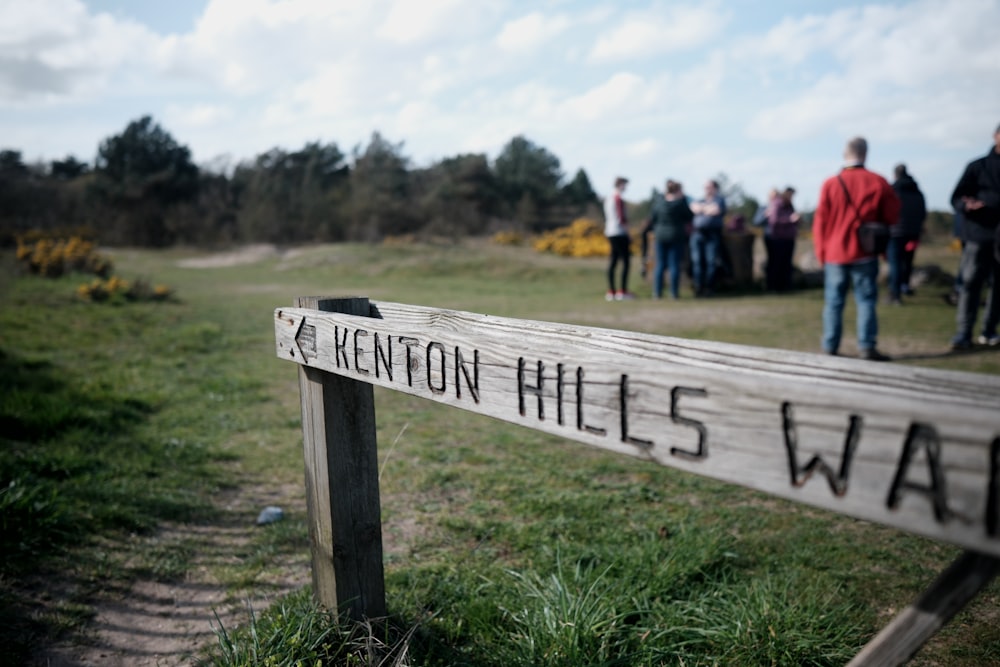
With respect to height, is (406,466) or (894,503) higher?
(894,503)

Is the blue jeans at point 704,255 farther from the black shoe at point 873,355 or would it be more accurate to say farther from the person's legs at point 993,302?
the black shoe at point 873,355

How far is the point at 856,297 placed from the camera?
652 centimetres

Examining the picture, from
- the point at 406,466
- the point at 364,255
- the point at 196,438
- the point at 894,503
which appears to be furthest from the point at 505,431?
the point at 364,255

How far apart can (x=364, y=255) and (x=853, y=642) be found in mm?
20919

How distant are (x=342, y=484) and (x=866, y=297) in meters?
5.90

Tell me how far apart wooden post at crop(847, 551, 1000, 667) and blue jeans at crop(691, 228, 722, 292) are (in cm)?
1211

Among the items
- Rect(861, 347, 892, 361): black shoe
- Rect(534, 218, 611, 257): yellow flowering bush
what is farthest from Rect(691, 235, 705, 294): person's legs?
Rect(534, 218, 611, 257): yellow flowering bush

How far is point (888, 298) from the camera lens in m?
11.5

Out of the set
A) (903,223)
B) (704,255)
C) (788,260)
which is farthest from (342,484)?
(788,260)

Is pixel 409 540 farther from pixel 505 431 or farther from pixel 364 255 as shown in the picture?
pixel 364 255

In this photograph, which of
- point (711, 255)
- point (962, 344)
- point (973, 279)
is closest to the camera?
point (973, 279)

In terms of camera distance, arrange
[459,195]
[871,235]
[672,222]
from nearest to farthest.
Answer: [871,235]
[672,222]
[459,195]

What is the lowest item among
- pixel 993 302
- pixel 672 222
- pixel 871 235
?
pixel 993 302

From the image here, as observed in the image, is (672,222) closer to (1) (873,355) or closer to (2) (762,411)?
(1) (873,355)
